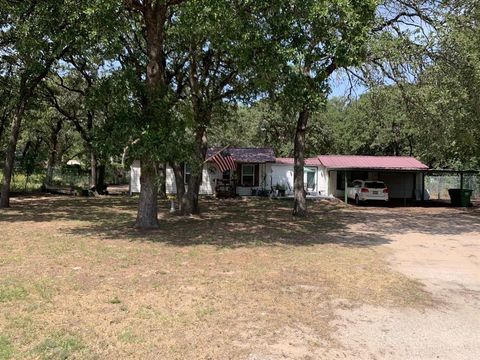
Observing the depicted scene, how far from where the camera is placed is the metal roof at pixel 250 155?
3130cm

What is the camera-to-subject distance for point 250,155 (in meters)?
32.2

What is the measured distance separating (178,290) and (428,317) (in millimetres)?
3356

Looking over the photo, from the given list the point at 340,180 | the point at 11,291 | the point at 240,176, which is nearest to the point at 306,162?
the point at 340,180

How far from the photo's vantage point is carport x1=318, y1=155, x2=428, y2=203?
3048cm

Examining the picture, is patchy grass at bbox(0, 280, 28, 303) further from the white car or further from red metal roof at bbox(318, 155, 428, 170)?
red metal roof at bbox(318, 155, 428, 170)

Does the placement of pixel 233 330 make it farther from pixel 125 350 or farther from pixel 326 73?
pixel 326 73

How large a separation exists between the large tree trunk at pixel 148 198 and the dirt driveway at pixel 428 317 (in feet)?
20.7

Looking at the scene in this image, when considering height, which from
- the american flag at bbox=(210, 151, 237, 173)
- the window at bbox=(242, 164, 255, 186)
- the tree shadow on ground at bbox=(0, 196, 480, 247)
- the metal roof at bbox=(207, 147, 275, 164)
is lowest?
the tree shadow on ground at bbox=(0, 196, 480, 247)

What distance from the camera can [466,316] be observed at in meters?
5.95

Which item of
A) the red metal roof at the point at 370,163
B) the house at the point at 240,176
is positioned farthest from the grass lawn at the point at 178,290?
the house at the point at 240,176

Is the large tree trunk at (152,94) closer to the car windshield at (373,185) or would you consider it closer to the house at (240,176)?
the car windshield at (373,185)

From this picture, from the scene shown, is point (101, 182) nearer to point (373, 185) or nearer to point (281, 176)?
point (281, 176)

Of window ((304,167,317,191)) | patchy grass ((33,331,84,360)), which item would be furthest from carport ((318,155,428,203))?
patchy grass ((33,331,84,360))

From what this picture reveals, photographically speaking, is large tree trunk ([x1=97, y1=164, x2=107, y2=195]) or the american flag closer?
the american flag
